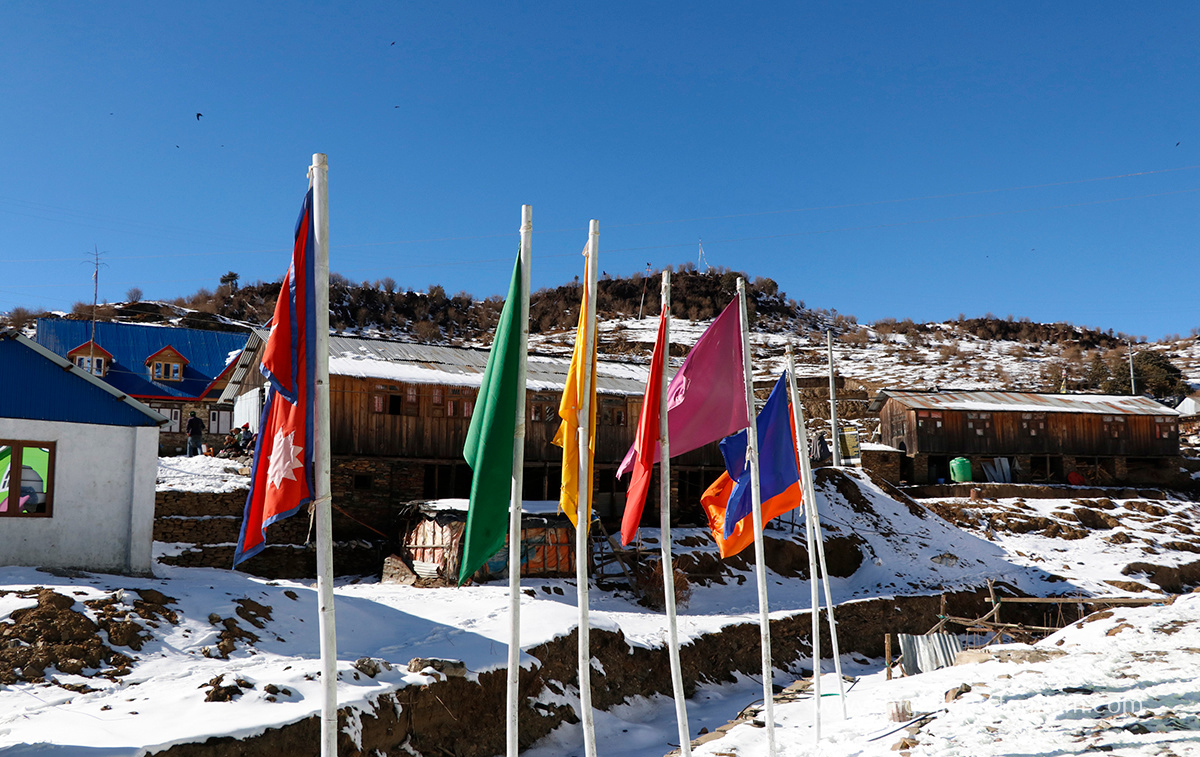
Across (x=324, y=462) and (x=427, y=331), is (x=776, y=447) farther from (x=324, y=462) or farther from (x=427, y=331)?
(x=427, y=331)

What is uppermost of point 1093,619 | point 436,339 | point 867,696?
point 436,339

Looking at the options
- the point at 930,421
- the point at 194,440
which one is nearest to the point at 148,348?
the point at 194,440

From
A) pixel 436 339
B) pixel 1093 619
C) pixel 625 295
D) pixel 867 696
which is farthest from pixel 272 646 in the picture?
pixel 625 295

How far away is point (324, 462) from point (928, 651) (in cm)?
1530

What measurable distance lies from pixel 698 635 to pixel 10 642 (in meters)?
14.4

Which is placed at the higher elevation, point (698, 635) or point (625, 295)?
point (625, 295)

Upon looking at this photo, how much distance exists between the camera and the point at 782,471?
13.6m

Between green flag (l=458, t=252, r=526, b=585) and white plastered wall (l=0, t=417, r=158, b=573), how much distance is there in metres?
13.2

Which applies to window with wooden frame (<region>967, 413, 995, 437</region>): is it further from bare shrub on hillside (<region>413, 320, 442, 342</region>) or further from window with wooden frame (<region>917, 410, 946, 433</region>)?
bare shrub on hillside (<region>413, 320, 442, 342</region>)

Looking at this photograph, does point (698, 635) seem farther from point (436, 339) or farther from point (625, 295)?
point (625, 295)

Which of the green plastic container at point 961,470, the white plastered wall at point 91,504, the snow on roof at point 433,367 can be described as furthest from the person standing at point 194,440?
the green plastic container at point 961,470

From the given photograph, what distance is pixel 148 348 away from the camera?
47500 mm

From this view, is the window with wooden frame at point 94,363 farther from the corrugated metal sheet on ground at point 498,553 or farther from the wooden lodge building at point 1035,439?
the wooden lodge building at point 1035,439

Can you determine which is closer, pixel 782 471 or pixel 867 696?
pixel 782 471
